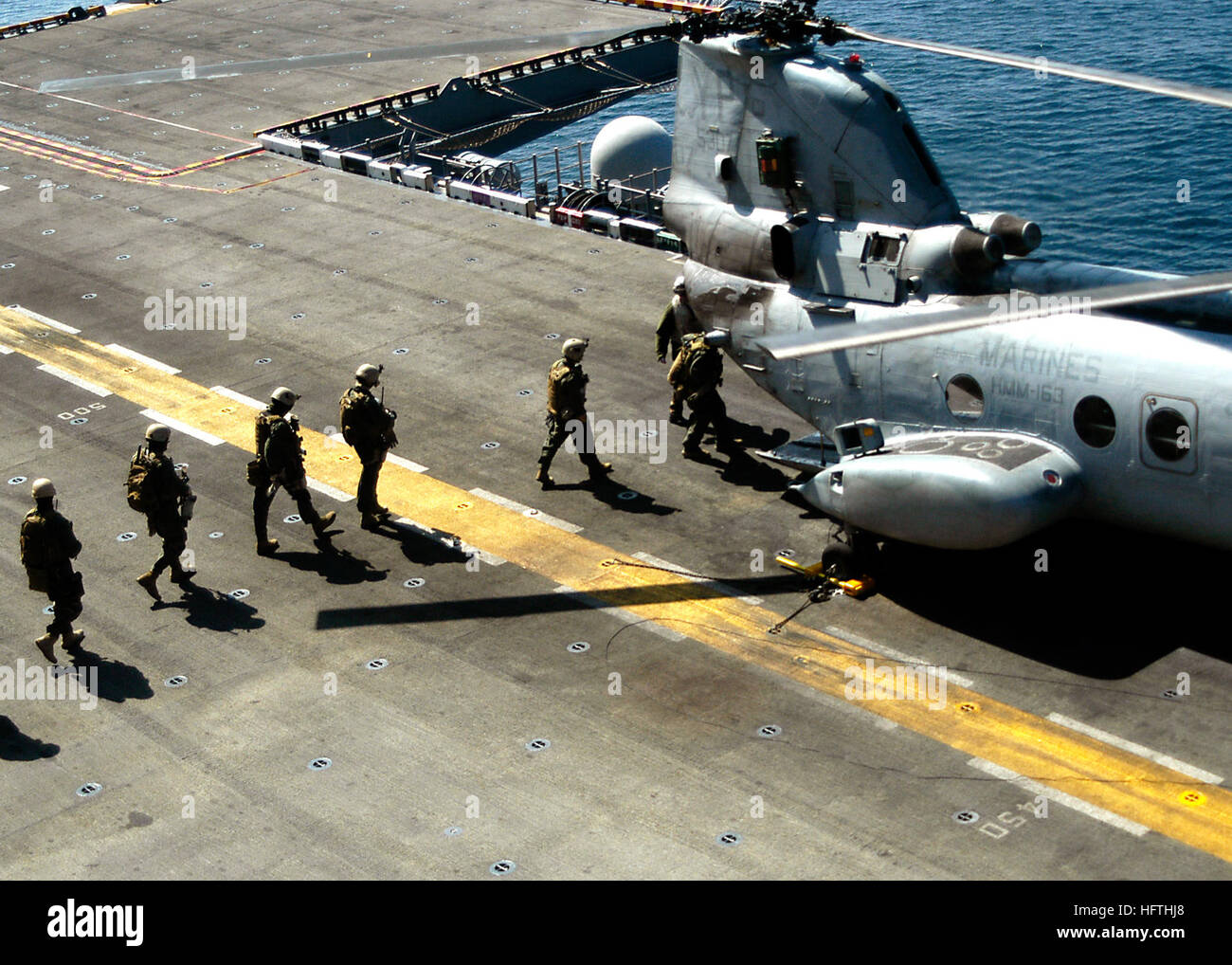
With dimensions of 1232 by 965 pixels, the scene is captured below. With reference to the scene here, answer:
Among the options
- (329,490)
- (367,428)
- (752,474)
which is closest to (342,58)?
(367,428)

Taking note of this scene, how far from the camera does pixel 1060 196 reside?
136 feet

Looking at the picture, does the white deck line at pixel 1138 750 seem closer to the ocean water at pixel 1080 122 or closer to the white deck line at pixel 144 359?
the white deck line at pixel 144 359

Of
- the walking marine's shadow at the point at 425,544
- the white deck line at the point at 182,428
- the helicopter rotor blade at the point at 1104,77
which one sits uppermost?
the helicopter rotor blade at the point at 1104,77

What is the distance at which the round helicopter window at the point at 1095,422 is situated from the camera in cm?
1562

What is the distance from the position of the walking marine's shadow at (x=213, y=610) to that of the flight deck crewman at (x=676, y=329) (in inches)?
260

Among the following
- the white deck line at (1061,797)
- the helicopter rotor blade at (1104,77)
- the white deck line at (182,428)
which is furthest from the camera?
the white deck line at (182,428)

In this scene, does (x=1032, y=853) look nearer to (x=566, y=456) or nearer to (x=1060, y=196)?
(x=566, y=456)

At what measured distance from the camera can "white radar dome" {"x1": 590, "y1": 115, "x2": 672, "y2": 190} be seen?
32.9 meters

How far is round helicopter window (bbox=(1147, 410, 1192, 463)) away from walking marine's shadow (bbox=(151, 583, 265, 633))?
33.0 ft

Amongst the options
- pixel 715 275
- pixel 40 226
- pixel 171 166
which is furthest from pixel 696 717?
pixel 171 166

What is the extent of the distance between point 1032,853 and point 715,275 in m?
9.49

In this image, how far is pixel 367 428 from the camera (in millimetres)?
18797

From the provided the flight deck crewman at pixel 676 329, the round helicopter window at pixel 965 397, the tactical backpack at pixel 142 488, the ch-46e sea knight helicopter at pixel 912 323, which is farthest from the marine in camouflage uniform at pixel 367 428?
the round helicopter window at pixel 965 397
